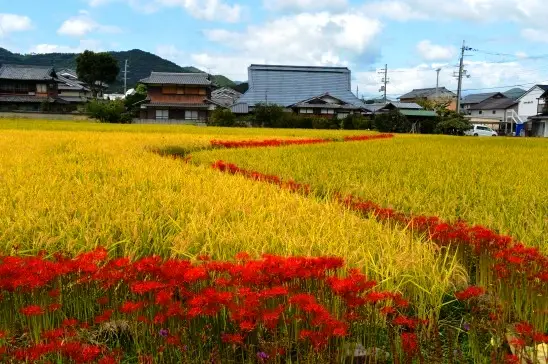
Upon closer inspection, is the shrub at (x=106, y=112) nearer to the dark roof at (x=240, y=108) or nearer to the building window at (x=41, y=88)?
the dark roof at (x=240, y=108)

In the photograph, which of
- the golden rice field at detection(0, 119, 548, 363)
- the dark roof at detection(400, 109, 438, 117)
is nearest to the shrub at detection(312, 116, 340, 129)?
the dark roof at detection(400, 109, 438, 117)

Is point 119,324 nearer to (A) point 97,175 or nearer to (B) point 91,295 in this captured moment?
(B) point 91,295

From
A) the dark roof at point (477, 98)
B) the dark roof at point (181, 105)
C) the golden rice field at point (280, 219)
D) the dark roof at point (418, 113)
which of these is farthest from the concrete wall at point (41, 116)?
the dark roof at point (477, 98)

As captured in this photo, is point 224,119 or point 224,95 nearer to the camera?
point 224,119

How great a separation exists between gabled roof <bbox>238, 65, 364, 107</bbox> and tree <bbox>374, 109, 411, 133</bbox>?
12.6 m

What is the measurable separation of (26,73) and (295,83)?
24.3m

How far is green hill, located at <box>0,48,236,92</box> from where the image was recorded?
96312 millimetres

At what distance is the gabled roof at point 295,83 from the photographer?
48969 mm

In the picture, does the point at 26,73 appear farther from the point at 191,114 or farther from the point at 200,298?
the point at 200,298

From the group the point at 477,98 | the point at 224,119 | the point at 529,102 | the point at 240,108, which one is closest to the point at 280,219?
the point at 224,119

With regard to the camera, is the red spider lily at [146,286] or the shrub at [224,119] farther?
the shrub at [224,119]

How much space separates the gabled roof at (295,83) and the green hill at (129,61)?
4368cm

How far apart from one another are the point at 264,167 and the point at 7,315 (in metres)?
5.88

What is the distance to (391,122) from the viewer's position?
116 ft
